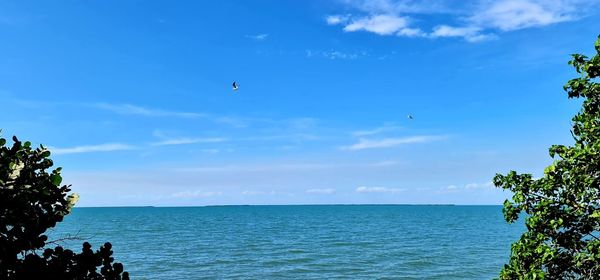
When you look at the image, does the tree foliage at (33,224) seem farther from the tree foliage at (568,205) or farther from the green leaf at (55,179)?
the tree foliage at (568,205)

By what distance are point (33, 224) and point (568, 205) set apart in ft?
35.6

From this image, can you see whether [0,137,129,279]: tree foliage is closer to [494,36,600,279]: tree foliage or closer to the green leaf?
the green leaf

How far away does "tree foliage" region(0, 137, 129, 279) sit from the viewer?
17.0ft

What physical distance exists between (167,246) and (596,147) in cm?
5740

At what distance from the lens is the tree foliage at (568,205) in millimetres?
9875

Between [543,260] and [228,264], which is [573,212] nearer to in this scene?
[543,260]

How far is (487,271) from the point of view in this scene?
38250 millimetres

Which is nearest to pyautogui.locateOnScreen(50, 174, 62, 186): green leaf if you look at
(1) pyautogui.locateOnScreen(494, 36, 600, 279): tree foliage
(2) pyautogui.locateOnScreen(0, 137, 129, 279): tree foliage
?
(2) pyautogui.locateOnScreen(0, 137, 129, 279): tree foliage

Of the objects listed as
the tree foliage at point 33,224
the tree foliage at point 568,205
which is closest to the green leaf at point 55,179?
the tree foliage at point 33,224

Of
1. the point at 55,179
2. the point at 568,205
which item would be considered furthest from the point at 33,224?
the point at 568,205

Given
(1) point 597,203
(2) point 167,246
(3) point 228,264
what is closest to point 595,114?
(1) point 597,203

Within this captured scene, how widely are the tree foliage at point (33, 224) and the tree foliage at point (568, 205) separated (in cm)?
906

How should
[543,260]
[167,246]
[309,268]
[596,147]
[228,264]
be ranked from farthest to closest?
[167,246]
[228,264]
[309,268]
[543,260]
[596,147]

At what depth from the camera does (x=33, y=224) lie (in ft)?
17.9
